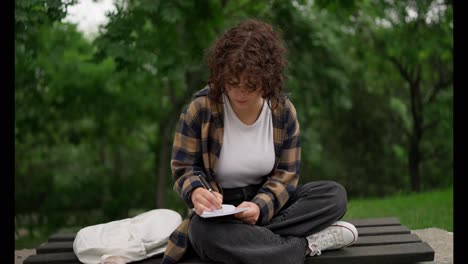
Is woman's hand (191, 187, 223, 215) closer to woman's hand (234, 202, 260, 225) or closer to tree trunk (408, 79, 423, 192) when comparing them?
woman's hand (234, 202, 260, 225)

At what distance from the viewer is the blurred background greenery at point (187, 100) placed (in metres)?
6.33

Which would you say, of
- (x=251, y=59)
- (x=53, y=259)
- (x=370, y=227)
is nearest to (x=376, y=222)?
(x=370, y=227)

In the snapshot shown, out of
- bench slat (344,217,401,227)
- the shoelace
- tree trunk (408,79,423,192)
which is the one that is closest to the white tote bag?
the shoelace

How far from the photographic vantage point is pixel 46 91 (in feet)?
30.0

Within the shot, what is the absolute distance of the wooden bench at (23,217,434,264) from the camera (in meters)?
3.17

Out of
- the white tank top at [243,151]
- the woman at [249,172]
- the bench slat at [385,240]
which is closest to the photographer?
the woman at [249,172]

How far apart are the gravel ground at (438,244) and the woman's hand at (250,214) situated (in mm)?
1273

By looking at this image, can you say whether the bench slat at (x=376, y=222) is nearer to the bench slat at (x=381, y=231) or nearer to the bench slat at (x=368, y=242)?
the bench slat at (x=381, y=231)

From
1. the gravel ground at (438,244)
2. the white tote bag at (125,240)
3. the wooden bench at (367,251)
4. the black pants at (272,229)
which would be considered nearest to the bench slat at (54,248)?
the wooden bench at (367,251)

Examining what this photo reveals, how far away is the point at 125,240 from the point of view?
10.8 ft

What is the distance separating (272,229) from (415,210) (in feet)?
10.6

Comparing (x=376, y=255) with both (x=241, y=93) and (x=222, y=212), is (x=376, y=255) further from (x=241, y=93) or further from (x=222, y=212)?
(x=241, y=93)
